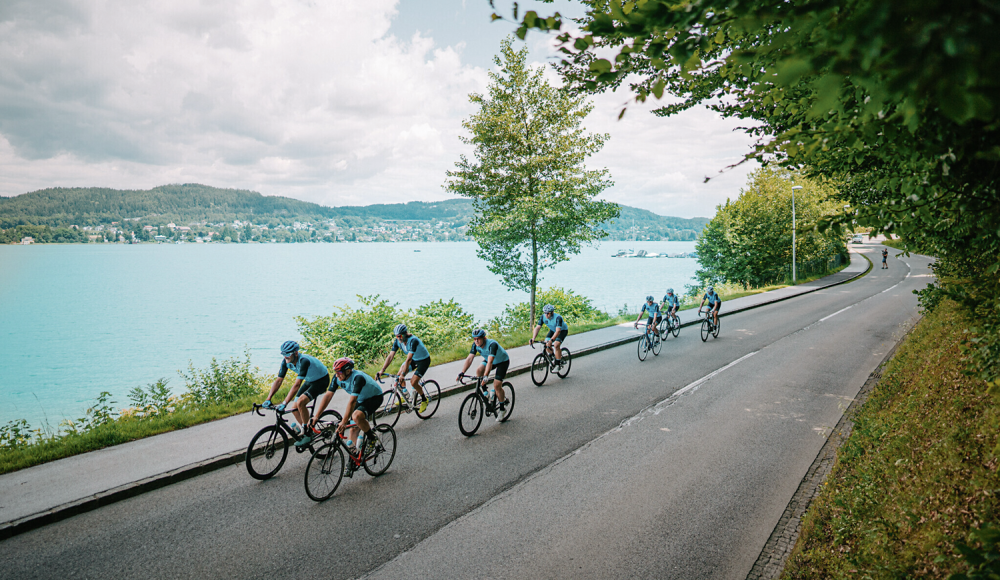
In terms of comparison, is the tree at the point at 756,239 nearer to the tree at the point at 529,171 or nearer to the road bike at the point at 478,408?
the tree at the point at 529,171

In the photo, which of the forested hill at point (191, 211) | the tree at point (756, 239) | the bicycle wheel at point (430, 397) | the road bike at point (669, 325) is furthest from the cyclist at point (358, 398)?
the forested hill at point (191, 211)

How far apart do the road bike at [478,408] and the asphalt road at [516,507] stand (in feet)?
0.83

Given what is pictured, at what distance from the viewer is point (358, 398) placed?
7637 millimetres

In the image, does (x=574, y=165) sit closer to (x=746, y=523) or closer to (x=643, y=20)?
(x=746, y=523)

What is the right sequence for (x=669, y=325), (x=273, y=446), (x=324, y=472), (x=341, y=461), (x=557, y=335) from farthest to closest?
(x=669, y=325), (x=557, y=335), (x=273, y=446), (x=341, y=461), (x=324, y=472)

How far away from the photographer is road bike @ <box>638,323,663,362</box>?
50.5ft

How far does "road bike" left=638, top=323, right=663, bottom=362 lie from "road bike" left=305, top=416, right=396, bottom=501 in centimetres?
977

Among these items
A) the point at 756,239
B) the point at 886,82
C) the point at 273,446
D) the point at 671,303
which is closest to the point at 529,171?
the point at 671,303

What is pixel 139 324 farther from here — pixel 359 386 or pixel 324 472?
pixel 324 472

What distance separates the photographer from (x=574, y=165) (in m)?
20.2

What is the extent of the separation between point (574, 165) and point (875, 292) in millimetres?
26281

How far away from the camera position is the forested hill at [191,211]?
139250 mm

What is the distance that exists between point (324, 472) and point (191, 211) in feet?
671

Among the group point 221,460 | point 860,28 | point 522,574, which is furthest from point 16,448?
point 860,28
